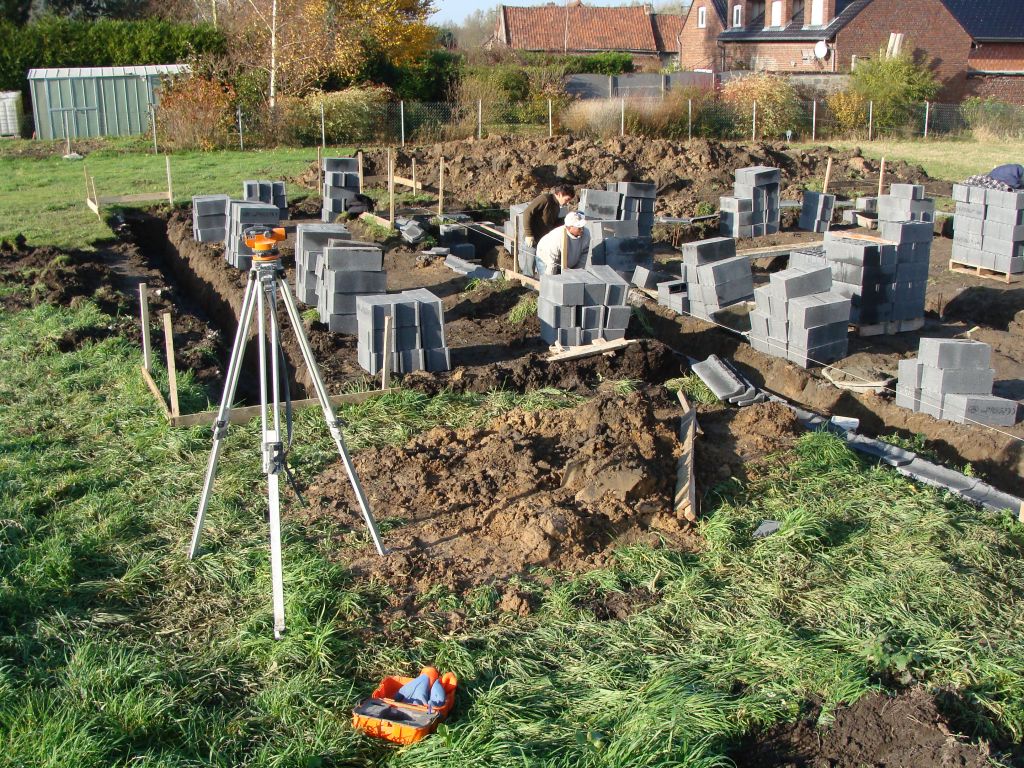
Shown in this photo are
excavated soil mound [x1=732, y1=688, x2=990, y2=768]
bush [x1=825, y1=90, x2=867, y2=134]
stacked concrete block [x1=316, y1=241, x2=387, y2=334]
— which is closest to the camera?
excavated soil mound [x1=732, y1=688, x2=990, y2=768]

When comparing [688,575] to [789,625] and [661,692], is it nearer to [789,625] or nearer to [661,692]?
[789,625]

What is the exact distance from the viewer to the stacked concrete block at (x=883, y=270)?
11.3 m

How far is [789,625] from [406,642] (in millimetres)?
2088

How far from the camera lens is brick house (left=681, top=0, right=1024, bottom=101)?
40.0m

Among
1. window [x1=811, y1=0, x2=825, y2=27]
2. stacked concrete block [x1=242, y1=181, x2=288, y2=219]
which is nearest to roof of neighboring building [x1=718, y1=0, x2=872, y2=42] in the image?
window [x1=811, y1=0, x2=825, y2=27]

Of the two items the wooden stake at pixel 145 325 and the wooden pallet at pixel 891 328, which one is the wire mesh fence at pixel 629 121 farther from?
the wooden stake at pixel 145 325

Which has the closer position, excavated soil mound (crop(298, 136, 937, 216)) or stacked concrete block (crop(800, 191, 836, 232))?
stacked concrete block (crop(800, 191, 836, 232))

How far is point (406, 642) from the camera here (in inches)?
202

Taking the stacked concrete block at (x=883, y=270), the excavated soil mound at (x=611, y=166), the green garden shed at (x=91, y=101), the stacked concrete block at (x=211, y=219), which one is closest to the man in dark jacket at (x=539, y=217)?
the stacked concrete block at (x=883, y=270)

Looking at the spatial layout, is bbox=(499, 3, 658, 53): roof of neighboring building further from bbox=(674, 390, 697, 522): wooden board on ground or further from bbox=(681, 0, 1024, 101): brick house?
bbox=(674, 390, 697, 522): wooden board on ground

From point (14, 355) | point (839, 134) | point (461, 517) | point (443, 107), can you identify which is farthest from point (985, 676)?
point (839, 134)

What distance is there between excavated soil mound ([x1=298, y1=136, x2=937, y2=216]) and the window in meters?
20.5

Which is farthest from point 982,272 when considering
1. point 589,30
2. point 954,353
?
point 589,30

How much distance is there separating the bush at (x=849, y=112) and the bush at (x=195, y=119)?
20402 mm
